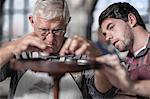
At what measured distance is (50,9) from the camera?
5.45 ft

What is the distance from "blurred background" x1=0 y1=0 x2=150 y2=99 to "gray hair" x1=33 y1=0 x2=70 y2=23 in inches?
22.5

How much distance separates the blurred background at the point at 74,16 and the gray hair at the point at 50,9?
0.57m

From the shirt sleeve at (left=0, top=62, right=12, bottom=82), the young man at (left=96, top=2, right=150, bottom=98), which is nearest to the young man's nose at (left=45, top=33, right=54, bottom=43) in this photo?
the shirt sleeve at (left=0, top=62, right=12, bottom=82)

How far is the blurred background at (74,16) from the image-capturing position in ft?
14.5

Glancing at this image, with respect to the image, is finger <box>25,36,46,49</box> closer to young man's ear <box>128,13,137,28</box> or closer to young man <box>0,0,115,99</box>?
young man <box>0,0,115,99</box>

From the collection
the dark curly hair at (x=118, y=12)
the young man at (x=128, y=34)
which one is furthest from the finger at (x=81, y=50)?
the dark curly hair at (x=118, y=12)

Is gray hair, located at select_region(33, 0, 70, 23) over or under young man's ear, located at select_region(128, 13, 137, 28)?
over

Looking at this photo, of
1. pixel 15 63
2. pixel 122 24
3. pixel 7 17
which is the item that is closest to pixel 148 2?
pixel 7 17

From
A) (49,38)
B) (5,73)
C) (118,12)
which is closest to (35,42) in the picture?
(49,38)

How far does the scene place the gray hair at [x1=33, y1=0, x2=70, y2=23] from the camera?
1.66 metres

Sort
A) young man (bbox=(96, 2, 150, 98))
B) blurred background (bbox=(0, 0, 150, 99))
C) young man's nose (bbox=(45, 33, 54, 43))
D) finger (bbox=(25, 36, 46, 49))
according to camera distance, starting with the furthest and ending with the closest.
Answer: blurred background (bbox=(0, 0, 150, 99)) < young man (bbox=(96, 2, 150, 98)) < young man's nose (bbox=(45, 33, 54, 43)) < finger (bbox=(25, 36, 46, 49))

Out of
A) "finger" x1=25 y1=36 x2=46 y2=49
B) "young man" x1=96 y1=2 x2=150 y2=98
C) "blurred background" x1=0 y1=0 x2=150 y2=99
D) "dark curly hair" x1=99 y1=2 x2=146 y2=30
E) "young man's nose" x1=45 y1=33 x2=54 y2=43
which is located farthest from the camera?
"blurred background" x1=0 y1=0 x2=150 y2=99

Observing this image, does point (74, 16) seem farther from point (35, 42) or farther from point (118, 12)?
point (35, 42)

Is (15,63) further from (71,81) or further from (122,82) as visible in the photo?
(71,81)
